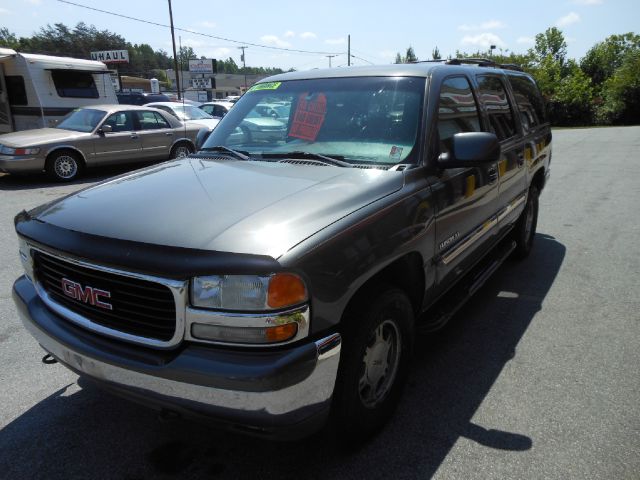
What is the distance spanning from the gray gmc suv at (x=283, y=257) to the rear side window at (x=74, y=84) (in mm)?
12138

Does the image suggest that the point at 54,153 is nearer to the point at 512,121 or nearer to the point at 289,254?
the point at 512,121

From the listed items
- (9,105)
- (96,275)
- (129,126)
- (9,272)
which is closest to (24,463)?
(96,275)

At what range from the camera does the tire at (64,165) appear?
395 inches

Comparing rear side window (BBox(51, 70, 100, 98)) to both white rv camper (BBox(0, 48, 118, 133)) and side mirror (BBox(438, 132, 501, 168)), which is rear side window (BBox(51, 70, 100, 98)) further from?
side mirror (BBox(438, 132, 501, 168))

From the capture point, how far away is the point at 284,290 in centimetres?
187

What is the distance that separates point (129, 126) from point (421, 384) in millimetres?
10123

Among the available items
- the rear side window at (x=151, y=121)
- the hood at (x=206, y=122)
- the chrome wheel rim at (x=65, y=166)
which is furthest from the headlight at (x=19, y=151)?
the hood at (x=206, y=122)

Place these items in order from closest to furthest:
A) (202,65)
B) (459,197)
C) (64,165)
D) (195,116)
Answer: (459,197), (64,165), (195,116), (202,65)

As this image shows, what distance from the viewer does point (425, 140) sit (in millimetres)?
2908

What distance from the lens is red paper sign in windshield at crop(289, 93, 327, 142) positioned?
3229 millimetres

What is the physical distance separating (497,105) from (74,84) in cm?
1313

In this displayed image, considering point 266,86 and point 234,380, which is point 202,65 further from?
point 234,380

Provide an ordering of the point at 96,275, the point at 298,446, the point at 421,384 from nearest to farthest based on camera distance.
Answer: the point at 96,275 < the point at 298,446 < the point at 421,384

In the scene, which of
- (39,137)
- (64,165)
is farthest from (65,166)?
(39,137)
